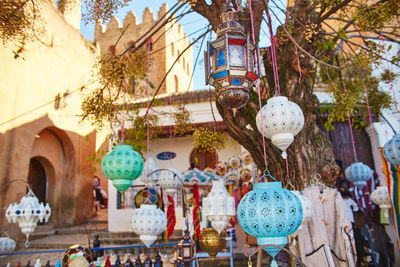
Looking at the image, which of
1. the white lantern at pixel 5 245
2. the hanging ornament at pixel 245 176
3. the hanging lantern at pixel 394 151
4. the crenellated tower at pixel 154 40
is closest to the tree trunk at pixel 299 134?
the hanging lantern at pixel 394 151

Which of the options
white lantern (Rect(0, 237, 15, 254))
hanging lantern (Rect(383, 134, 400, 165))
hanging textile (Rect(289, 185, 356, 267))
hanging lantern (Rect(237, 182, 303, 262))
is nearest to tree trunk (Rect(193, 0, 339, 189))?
hanging textile (Rect(289, 185, 356, 267))

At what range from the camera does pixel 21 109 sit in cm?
859

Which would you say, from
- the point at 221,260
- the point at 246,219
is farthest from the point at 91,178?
the point at 246,219

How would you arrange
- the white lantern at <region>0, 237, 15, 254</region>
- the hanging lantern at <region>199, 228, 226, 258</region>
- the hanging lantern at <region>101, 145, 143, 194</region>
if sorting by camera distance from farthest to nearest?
the white lantern at <region>0, 237, 15, 254</region>
the hanging lantern at <region>199, 228, 226, 258</region>
the hanging lantern at <region>101, 145, 143, 194</region>

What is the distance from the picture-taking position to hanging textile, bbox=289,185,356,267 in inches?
150

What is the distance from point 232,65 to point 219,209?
2.41 meters

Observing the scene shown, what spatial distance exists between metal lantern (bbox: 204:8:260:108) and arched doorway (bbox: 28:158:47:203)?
9.37m

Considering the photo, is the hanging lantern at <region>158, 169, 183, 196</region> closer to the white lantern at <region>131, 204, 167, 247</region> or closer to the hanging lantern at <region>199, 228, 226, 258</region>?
the hanging lantern at <region>199, 228, 226, 258</region>

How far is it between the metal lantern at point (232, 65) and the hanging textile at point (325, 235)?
1839 mm

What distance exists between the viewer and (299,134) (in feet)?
13.1

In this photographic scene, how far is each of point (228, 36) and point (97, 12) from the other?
2137mm

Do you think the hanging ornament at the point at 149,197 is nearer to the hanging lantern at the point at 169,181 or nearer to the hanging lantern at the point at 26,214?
the hanging lantern at the point at 169,181

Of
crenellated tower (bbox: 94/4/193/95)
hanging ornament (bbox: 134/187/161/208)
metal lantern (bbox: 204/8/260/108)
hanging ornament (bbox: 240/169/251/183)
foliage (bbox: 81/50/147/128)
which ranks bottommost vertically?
hanging ornament (bbox: 134/187/161/208)

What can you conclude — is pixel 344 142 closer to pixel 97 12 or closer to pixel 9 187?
pixel 97 12
